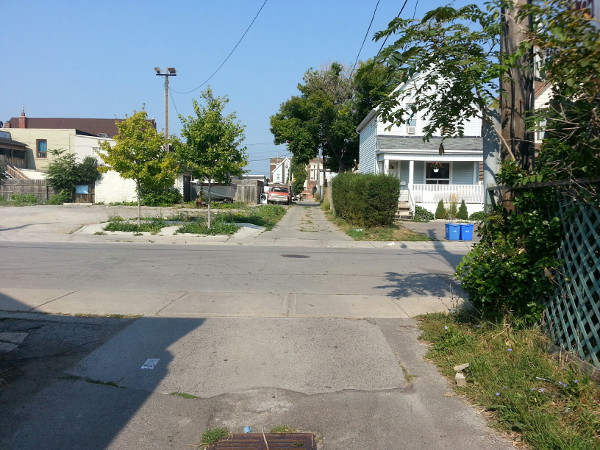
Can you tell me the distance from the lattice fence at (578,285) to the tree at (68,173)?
33.1 metres

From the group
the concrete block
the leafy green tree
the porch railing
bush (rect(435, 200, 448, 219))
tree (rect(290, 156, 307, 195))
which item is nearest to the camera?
the concrete block

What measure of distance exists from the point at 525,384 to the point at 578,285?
3.32 ft

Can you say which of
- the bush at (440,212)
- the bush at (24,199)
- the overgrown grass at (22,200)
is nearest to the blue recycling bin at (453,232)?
the bush at (440,212)

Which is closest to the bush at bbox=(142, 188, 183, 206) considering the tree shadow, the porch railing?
the porch railing

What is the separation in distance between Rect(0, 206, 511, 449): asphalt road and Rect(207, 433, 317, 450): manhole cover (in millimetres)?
119

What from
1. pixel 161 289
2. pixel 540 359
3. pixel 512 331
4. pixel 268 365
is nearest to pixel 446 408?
pixel 540 359

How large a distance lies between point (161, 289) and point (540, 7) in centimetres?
728

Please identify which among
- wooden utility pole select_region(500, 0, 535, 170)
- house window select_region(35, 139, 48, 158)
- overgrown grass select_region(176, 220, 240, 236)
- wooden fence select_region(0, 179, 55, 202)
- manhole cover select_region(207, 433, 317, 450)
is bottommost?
manhole cover select_region(207, 433, 317, 450)

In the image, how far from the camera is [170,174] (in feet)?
63.9

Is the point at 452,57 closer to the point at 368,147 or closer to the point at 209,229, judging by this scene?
the point at 209,229

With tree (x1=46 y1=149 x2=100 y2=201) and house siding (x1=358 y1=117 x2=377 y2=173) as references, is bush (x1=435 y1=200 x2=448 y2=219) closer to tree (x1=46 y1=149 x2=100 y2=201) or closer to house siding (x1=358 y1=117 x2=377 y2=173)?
house siding (x1=358 y1=117 x2=377 y2=173)

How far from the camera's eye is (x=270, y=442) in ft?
12.4

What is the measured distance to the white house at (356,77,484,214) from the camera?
91.1 ft

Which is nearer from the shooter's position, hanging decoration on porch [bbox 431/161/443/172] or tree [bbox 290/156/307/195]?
hanging decoration on porch [bbox 431/161/443/172]
